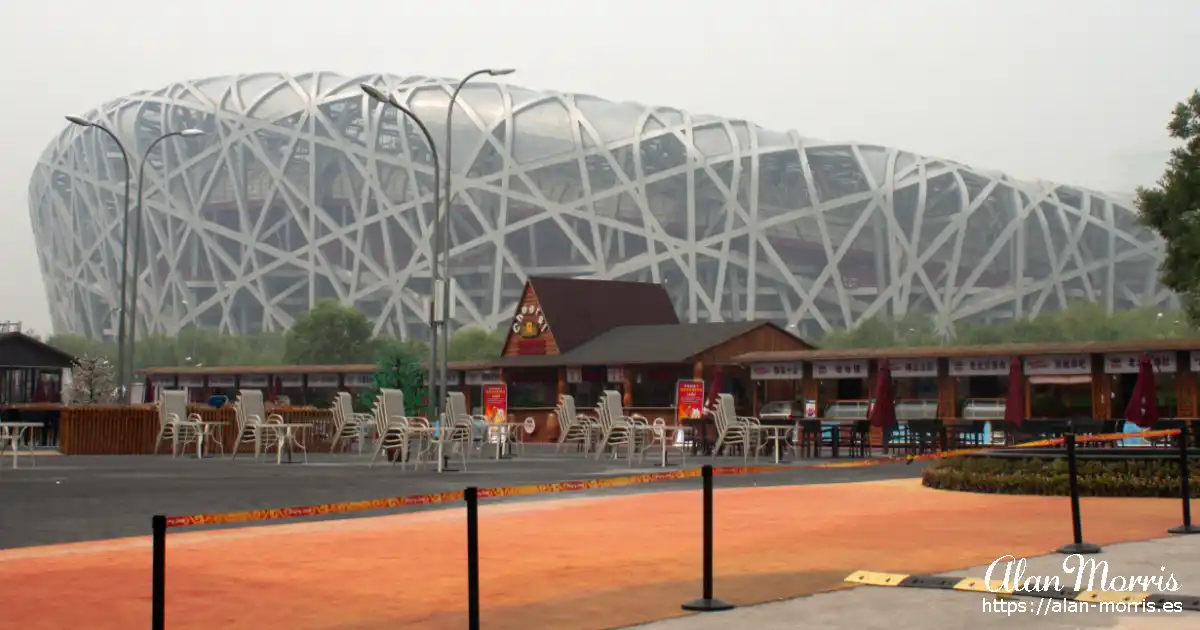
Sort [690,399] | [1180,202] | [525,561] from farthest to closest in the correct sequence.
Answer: [690,399] → [1180,202] → [525,561]

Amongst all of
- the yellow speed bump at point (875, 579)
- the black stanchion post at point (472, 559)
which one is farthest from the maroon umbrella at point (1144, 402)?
the black stanchion post at point (472, 559)

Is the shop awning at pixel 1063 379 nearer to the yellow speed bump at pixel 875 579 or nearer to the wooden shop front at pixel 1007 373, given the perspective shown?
the wooden shop front at pixel 1007 373

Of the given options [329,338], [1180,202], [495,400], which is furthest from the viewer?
[329,338]

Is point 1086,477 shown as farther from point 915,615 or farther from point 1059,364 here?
point 1059,364

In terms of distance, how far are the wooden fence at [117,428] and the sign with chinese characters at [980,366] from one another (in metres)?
17.6

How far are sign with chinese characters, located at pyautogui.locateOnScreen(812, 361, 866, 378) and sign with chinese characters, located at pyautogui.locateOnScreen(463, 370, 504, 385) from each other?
617 inches

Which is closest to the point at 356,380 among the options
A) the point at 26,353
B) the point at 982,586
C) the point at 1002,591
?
the point at 26,353

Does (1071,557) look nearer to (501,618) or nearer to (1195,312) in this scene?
(501,618)

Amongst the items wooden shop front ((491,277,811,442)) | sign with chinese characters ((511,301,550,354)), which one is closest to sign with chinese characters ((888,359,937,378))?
wooden shop front ((491,277,811,442))

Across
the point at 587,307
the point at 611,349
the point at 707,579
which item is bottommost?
the point at 707,579

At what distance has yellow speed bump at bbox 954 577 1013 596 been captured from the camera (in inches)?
329

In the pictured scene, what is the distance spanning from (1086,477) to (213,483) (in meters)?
11.2

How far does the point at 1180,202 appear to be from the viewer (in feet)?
94.0

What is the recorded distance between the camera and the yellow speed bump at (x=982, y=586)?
27.4 ft
